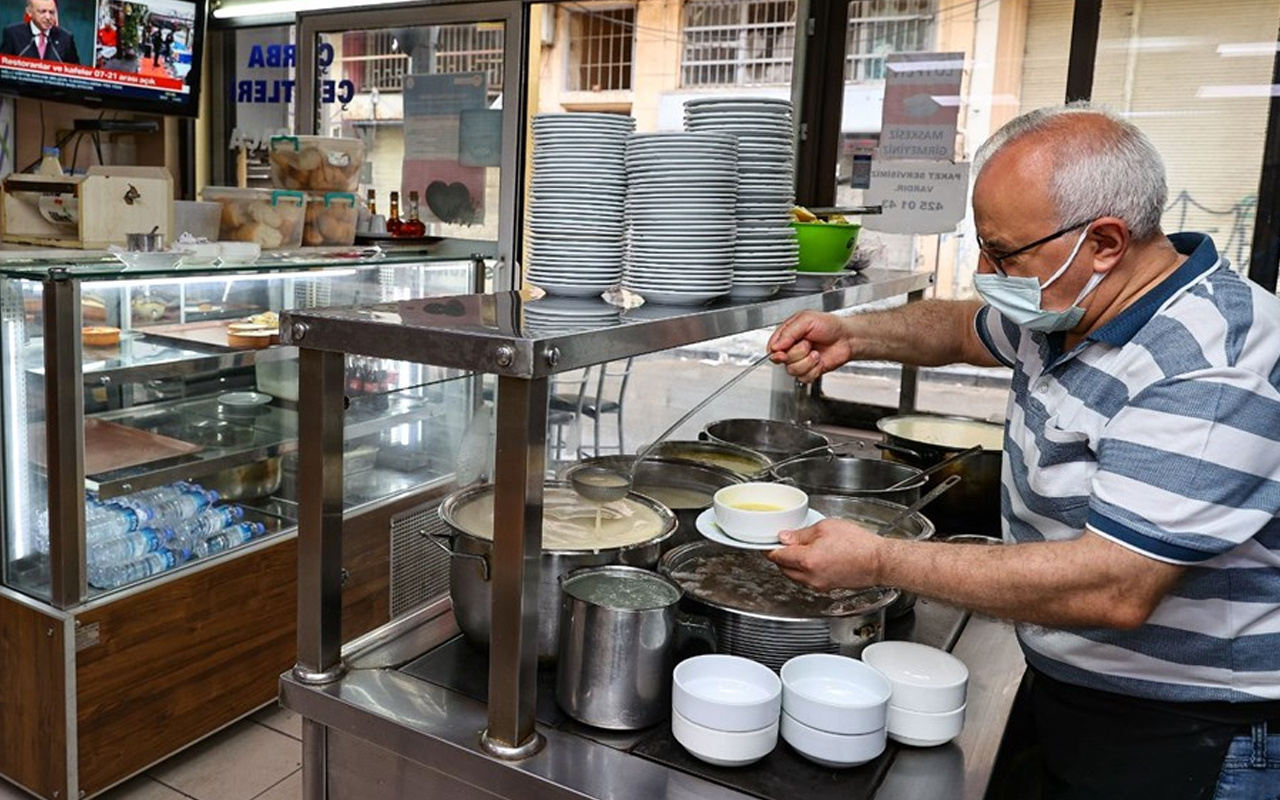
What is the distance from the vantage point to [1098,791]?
1.43 meters

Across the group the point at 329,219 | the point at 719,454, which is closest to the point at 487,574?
the point at 719,454

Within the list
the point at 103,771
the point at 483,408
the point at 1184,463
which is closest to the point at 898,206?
the point at 483,408

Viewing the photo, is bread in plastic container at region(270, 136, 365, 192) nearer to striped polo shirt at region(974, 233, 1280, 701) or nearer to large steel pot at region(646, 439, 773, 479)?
large steel pot at region(646, 439, 773, 479)

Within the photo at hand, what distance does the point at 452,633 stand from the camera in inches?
61.9

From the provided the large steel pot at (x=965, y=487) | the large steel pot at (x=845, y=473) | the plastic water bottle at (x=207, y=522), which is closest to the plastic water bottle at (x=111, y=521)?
the plastic water bottle at (x=207, y=522)

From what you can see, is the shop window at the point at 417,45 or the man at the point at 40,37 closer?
the man at the point at 40,37

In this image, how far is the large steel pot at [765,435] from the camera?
7.86 feet

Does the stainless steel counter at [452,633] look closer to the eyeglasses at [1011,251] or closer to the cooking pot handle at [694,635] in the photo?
the cooking pot handle at [694,635]

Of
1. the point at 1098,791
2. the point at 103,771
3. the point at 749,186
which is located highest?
the point at 749,186

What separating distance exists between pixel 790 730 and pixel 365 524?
2.32m

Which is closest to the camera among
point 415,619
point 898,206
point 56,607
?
point 415,619

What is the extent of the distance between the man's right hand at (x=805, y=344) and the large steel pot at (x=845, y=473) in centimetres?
31

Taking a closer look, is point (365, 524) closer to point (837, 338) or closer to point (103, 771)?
point (103, 771)

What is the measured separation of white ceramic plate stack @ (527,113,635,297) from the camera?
1546 millimetres
